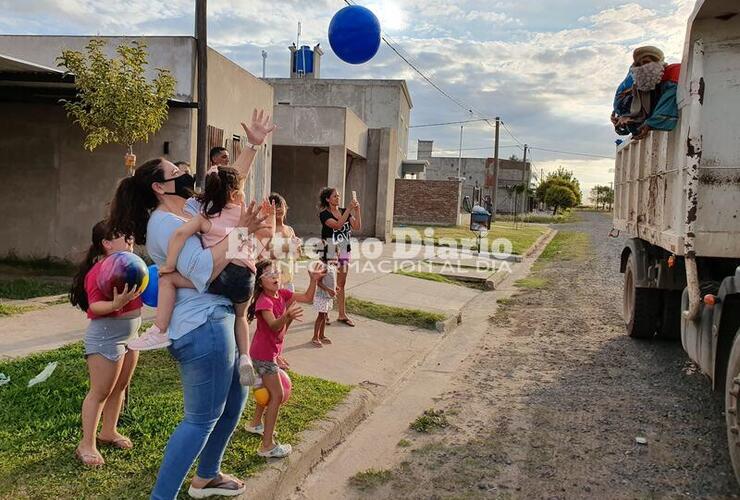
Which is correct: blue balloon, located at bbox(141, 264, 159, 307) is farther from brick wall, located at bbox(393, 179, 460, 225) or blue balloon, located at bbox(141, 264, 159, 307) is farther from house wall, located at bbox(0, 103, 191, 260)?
brick wall, located at bbox(393, 179, 460, 225)

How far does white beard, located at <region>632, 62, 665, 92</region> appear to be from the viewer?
5.58 meters

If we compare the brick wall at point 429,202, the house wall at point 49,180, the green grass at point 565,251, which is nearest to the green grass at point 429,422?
the house wall at point 49,180

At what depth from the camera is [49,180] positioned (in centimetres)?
1091

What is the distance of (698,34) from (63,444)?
5.37m

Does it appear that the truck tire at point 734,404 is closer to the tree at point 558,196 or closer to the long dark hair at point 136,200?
Result: the long dark hair at point 136,200

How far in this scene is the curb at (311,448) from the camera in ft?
11.6

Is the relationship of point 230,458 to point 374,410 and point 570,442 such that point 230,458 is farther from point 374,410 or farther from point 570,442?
point 570,442

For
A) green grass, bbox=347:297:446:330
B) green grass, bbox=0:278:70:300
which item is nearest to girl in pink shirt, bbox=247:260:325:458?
green grass, bbox=347:297:446:330

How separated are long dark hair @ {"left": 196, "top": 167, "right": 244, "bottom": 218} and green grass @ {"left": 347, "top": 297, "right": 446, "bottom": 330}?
Answer: 18.8ft

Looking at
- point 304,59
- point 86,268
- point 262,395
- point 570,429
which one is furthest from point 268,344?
point 304,59

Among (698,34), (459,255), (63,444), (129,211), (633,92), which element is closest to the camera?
(129,211)

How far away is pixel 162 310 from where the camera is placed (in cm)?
284

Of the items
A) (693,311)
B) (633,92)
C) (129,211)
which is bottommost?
(693,311)

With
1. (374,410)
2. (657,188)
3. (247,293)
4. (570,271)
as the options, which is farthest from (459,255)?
(247,293)
